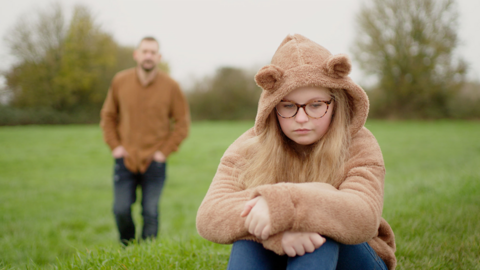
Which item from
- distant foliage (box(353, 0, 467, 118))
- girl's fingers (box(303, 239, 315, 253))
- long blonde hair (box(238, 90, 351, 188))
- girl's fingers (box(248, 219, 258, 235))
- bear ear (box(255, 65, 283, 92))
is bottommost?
girl's fingers (box(303, 239, 315, 253))

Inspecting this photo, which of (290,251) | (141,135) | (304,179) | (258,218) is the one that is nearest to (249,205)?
(258,218)

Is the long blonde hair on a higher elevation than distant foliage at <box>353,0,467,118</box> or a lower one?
lower

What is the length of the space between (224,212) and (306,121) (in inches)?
26.1

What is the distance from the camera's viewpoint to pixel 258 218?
158 cm

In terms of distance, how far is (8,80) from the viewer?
28.8m

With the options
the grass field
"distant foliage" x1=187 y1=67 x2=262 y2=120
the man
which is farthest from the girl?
"distant foliage" x1=187 y1=67 x2=262 y2=120

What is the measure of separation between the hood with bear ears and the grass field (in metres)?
1.31

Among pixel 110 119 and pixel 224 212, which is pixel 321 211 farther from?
pixel 110 119

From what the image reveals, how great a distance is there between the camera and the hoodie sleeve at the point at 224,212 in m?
1.72

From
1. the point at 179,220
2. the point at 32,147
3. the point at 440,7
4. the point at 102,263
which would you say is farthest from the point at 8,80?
the point at 440,7

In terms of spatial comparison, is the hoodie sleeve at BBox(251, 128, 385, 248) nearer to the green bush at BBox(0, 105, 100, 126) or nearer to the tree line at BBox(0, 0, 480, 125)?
the tree line at BBox(0, 0, 480, 125)

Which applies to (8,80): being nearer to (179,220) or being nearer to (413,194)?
(179,220)

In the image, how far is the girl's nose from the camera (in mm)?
1885

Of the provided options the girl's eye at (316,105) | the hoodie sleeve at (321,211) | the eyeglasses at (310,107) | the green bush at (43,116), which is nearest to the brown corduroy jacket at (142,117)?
the eyeglasses at (310,107)
